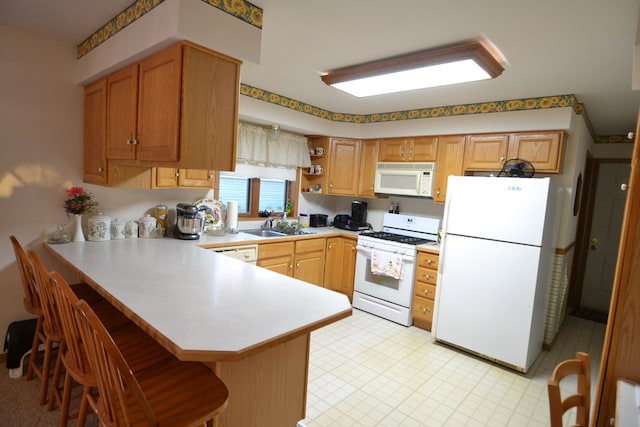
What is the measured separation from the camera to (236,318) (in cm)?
135

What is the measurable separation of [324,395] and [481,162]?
2.63 metres

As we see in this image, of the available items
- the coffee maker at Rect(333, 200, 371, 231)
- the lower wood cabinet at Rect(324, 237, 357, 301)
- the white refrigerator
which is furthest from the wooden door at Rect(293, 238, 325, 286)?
the white refrigerator

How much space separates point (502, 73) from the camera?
8.15ft

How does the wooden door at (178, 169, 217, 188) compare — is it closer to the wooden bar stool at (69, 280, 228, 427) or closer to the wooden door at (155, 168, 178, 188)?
the wooden door at (155, 168, 178, 188)

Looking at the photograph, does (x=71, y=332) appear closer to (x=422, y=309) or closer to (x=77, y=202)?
(x=77, y=202)

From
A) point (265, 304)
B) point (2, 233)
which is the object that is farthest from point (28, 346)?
point (265, 304)

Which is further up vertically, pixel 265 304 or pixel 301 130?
pixel 301 130

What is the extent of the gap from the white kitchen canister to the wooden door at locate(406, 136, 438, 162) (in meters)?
2.77

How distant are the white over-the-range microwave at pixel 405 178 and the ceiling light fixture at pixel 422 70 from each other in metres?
1.24

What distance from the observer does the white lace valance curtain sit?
371cm

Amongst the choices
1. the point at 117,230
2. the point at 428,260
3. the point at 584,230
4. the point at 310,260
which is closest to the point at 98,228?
the point at 117,230

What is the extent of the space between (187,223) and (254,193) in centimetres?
123

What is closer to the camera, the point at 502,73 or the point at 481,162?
the point at 502,73

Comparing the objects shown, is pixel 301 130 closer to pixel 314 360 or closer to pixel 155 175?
pixel 155 175
